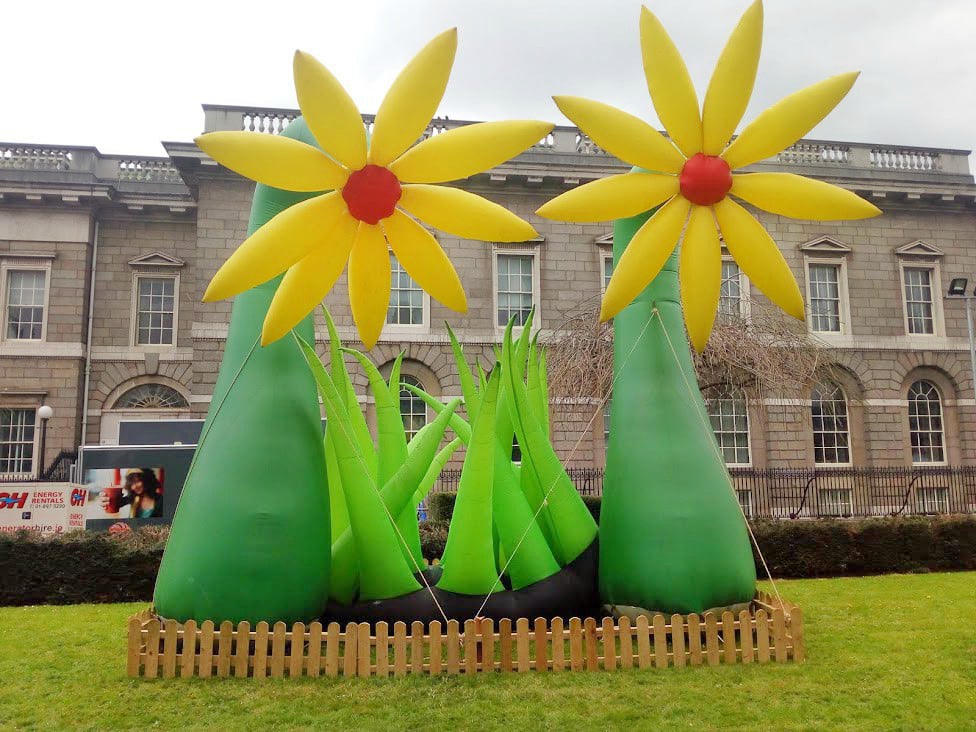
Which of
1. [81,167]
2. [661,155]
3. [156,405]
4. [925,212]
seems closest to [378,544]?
[661,155]

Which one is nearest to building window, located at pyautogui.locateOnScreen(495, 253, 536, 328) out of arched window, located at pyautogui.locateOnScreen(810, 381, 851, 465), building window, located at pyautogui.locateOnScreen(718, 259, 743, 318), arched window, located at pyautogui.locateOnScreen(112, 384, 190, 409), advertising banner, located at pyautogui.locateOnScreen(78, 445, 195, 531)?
building window, located at pyautogui.locateOnScreen(718, 259, 743, 318)

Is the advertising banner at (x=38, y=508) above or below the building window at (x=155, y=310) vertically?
below

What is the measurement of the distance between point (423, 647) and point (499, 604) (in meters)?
0.64

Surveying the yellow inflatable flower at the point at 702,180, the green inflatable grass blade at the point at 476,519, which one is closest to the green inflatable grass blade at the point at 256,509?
the green inflatable grass blade at the point at 476,519

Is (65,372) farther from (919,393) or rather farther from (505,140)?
(919,393)

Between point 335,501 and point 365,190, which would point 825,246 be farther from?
point 365,190

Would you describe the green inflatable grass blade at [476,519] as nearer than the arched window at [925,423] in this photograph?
Yes

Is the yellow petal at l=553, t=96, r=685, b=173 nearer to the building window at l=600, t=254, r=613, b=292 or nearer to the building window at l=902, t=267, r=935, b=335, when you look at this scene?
the building window at l=600, t=254, r=613, b=292

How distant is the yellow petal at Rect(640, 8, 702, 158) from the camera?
13.7 feet

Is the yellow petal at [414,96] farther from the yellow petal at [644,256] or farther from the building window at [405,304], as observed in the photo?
the building window at [405,304]

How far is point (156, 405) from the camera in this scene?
2116cm

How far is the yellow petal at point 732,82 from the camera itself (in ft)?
13.6

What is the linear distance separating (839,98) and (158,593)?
5322mm

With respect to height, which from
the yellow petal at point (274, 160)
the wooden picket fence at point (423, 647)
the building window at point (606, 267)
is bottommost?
the wooden picket fence at point (423, 647)
